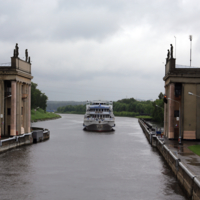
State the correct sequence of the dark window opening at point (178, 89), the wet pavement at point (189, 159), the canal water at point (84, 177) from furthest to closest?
the dark window opening at point (178, 89) → the wet pavement at point (189, 159) → the canal water at point (84, 177)

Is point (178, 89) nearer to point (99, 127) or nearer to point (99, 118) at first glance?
point (99, 118)

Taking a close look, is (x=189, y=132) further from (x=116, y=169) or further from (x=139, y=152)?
(x=116, y=169)

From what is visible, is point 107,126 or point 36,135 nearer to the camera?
point 36,135

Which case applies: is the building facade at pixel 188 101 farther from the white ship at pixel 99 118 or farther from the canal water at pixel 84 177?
the white ship at pixel 99 118

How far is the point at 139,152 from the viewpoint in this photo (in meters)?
52.9

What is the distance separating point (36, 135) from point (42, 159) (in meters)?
18.1

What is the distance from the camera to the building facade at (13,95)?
5719 cm

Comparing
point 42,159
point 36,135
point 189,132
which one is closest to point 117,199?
point 42,159

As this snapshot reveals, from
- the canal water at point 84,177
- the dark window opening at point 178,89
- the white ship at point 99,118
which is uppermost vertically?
the dark window opening at point 178,89

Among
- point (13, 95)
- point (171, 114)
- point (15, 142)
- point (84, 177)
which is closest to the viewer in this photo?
point (84, 177)

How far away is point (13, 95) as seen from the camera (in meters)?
56.9

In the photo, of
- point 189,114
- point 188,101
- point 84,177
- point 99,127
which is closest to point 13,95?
point 84,177

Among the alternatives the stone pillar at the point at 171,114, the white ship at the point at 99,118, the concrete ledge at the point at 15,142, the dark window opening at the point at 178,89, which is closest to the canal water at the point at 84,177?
the concrete ledge at the point at 15,142

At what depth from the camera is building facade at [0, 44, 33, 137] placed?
57188 mm
